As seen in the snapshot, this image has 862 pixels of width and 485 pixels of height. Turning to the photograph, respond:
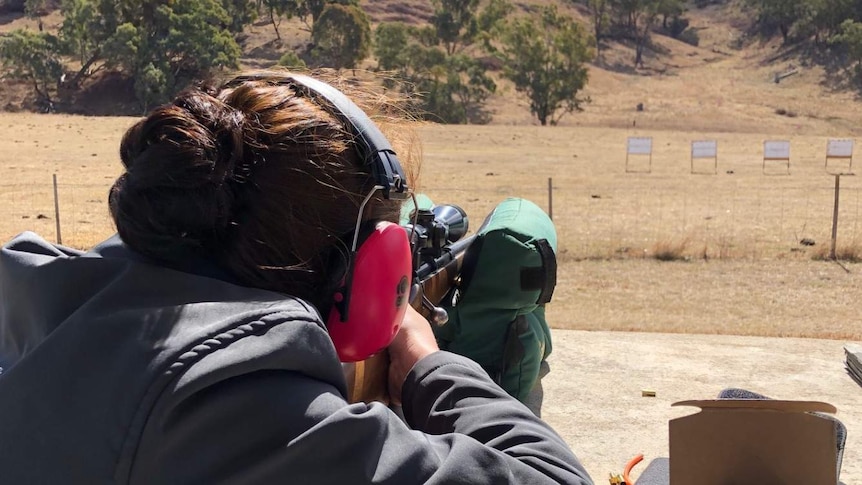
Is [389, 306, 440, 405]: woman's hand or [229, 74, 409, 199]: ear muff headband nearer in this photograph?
[229, 74, 409, 199]: ear muff headband

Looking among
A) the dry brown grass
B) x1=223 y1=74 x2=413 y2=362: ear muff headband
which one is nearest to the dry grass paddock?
the dry brown grass

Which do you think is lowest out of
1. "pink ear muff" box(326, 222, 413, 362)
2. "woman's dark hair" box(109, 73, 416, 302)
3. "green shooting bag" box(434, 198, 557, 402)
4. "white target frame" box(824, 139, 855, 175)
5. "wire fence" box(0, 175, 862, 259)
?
"wire fence" box(0, 175, 862, 259)

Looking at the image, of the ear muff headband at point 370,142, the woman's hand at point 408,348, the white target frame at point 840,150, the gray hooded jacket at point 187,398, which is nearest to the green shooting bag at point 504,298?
the woman's hand at point 408,348

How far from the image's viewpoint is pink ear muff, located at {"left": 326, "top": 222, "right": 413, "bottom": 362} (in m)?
1.21

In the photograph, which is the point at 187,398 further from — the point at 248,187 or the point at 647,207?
the point at 647,207

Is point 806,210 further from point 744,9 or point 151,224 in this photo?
point 744,9

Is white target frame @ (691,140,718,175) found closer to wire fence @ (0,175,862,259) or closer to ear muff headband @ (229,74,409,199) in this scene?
wire fence @ (0,175,862,259)

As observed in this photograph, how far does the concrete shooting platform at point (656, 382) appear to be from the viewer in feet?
11.2

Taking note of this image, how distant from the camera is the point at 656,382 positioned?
4.16m

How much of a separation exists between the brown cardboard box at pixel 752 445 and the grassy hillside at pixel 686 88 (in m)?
48.5

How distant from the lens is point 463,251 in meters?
3.25

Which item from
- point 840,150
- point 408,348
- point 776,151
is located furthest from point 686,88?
point 408,348

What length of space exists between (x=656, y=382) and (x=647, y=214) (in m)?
12.5

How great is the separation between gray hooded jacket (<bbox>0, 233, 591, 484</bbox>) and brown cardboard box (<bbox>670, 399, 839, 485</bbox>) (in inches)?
32.9
